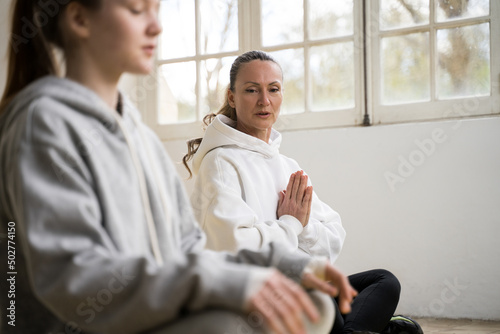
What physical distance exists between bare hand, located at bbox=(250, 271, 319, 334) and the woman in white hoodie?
1100 millimetres

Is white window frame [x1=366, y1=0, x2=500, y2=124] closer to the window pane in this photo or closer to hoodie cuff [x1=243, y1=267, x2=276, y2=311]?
the window pane

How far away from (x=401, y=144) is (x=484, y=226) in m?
0.62

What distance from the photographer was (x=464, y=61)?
319cm

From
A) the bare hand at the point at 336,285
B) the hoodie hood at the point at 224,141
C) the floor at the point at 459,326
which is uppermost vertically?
the hoodie hood at the point at 224,141

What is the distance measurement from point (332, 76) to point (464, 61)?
2.49 ft

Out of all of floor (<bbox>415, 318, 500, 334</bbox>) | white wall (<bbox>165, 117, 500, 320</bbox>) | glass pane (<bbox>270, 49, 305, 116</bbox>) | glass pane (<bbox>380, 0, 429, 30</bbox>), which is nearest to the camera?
floor (<bbox>415, 318, 500, 334</bbox>)

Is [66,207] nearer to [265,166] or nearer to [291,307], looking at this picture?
[291,307]

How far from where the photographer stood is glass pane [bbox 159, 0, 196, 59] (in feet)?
12.7

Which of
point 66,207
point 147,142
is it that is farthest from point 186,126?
point 66,207

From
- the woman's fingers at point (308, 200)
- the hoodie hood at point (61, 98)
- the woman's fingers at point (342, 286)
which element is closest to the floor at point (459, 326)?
the woman's fingers at point (308, 200)

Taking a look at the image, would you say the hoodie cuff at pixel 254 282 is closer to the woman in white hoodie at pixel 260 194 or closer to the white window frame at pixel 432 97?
the woman in white hoodie at pixel 260 194

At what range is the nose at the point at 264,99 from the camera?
7.54 ft

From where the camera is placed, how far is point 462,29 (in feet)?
10.4

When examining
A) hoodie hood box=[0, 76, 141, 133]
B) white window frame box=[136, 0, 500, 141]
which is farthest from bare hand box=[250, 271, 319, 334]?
white window frame box=[136, 0, 500, 141]
